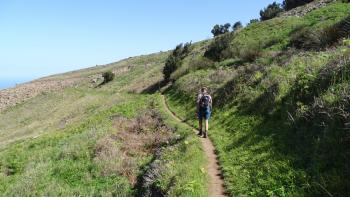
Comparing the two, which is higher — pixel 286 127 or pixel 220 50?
pixel 220 50

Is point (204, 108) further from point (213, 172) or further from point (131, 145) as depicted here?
point (213, 172)

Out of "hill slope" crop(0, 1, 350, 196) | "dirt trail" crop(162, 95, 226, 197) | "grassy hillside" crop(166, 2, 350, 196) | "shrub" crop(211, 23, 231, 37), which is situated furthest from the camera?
"shrub" crop(211, 23, 231, 37)

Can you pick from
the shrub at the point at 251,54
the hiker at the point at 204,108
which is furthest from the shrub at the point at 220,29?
the hiker at the point at 204,108

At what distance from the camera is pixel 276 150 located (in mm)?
13695

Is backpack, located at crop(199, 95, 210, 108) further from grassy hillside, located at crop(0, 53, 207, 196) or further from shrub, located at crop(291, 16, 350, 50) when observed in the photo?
shrub, located at crop(291, 16, 350, 50)

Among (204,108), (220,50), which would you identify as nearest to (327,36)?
(204,108)

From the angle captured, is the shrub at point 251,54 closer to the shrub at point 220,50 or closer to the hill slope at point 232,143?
the hill slope at point 232,143

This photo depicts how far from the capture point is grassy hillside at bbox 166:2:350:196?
11258 millimetres

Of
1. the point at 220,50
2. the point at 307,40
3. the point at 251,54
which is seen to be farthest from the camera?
the point at 220,50

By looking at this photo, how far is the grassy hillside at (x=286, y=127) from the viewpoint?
1126 cm

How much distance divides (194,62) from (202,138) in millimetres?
25554

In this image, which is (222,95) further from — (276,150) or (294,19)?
(294,19)

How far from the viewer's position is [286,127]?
15227 millimetres

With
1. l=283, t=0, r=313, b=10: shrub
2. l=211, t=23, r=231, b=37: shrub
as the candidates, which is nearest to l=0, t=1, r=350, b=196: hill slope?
l=283, t=0, r=313, b=10: shrub
